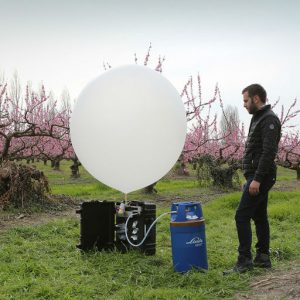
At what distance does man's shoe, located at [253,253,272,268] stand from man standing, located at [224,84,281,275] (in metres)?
0.02

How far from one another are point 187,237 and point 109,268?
2.93 feet

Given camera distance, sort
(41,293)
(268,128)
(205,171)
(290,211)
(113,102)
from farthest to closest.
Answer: (205,171)
(290,211)
(113,102)
(268,128)
(41,293)

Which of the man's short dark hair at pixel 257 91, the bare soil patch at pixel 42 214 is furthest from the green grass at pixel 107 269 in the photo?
the man's short dark hair at pixel 257 91

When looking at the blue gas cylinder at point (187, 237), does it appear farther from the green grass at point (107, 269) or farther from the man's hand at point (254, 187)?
the man's hand at point (254, 187)

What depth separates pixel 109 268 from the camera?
441 centimetres

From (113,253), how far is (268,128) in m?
2.30

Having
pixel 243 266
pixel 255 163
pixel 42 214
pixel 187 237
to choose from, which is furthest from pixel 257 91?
pixel 42 214

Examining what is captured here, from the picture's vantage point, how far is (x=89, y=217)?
16.8ft

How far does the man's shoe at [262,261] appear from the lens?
14.4ft

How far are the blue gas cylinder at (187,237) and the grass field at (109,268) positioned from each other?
0.45ft

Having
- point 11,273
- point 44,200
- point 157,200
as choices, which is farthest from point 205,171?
point 11,273

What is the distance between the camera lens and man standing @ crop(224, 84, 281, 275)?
4059mm

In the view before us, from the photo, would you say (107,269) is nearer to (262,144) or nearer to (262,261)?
(262,261)

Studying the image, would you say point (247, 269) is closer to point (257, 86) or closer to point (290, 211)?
point (257, 86)
